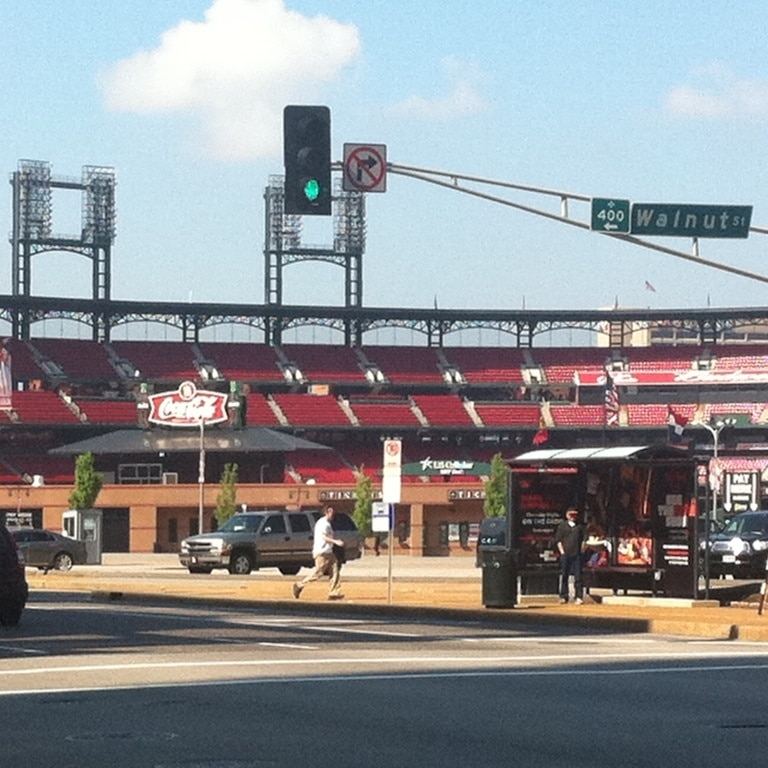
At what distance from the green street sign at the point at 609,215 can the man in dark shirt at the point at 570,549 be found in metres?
5.02

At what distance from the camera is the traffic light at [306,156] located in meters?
25.8

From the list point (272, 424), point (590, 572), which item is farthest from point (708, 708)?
point (272, 424)

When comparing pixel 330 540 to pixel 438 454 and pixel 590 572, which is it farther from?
pixel 438 454

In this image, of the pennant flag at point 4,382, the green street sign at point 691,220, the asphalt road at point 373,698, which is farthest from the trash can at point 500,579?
the pennant flag at point 4,382

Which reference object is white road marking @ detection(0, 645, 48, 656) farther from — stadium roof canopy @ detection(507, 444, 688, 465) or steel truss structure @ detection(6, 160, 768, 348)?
steel truss structure @ detection(6, 160, 768, 348)

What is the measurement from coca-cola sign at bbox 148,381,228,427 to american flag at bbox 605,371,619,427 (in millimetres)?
26122

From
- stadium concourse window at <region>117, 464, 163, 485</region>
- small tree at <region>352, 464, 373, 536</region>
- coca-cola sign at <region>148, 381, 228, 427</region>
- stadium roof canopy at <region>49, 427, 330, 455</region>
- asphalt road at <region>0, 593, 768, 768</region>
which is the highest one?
coca-cola sign at <region>148, 381, 228, 427</region>

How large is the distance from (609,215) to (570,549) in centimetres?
587

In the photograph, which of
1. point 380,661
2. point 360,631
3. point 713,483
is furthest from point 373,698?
point 713,483

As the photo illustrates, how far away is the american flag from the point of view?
349 feet

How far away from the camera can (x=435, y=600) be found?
1377 inches

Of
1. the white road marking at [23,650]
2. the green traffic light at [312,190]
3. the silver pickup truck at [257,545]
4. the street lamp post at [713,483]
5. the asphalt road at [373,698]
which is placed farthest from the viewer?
the silver pickup truck at [257,545]

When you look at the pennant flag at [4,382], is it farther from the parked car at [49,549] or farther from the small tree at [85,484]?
the parked car at [49,549]

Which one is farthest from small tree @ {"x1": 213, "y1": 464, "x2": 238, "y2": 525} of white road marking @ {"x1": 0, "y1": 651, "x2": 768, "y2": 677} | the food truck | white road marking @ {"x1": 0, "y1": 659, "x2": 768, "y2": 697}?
white road marking @ {"x1": 0, "y1": 659, "x2": 768, "y2": 697}
